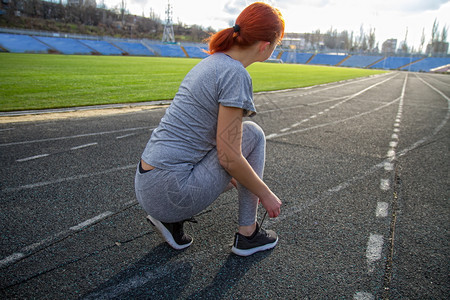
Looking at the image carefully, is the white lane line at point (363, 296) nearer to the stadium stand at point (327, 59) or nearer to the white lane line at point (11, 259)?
the white lane line at point (11, 259)

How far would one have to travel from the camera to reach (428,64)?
261ft

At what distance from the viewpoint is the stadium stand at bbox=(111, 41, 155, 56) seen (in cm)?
6956

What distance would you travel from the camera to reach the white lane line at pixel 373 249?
8.24ft

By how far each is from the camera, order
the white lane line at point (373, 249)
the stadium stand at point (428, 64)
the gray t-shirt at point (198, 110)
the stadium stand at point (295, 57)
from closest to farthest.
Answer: the gray t-shirt at point (198, 110) < the white lane line at point (373, 249) < the stadium stand at point (428, 64) < the stadium stand at point (295, 57)

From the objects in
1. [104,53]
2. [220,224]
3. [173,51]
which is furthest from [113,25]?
[220,224]

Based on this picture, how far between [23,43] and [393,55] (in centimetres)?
8690

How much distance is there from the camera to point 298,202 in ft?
11.8

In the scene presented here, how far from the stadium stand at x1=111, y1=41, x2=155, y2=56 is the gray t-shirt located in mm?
71179

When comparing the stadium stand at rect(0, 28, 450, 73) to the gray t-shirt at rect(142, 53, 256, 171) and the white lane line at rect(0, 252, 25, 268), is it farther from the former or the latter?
the white lane line at rect(0, 252, 25, 268)

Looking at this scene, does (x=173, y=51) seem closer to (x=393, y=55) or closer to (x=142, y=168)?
(x=393, y=55)

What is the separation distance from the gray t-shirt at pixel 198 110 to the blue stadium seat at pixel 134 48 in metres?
71.6

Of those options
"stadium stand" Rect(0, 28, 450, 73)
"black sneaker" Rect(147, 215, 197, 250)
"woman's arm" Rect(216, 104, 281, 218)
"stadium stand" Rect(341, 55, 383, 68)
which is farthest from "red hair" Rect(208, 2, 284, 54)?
"stadium stand" Rect(341, 55, 383, 68)

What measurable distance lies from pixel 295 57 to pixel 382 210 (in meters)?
96.8

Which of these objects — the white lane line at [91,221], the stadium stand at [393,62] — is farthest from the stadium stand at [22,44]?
the stadium stand at [393,62]
